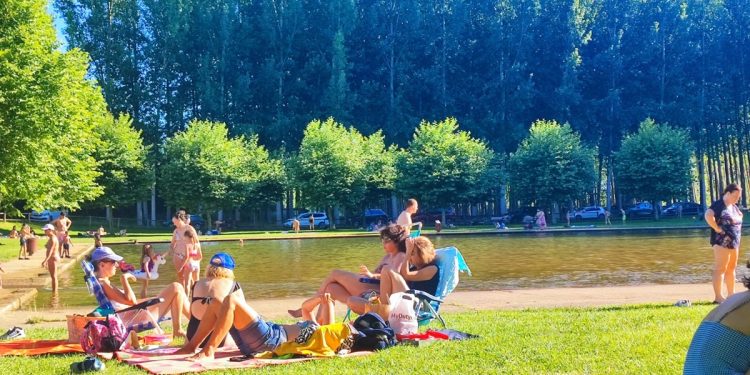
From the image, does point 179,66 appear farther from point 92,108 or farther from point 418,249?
point 418,249

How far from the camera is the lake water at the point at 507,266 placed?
53.5 feet

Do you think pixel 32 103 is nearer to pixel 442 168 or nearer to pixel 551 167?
pixel 442 168

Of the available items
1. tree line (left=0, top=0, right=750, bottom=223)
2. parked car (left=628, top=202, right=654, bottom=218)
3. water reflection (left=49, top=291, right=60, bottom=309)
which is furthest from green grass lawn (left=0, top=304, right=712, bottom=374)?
parked car (left=628, top=202, right=654, bottom=218)

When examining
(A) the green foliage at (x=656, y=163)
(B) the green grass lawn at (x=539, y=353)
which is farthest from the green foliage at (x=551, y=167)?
(B) the green grass lawn at (x=539, y=353)

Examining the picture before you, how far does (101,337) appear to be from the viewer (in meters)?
7.59

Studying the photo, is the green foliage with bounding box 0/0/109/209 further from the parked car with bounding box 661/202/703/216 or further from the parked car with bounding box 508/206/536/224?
the parked car with bounding box 661/202/703/216

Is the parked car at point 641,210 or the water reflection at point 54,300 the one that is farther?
the parked car at point 641,210

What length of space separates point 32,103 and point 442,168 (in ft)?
103

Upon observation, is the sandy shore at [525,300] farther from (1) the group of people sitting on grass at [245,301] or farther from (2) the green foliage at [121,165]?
(2) the green foliage at [121,165]

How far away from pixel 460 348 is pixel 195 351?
2.60m

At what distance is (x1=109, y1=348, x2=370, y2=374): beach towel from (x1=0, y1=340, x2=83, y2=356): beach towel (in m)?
0.73

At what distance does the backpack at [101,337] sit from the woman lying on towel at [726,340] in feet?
19.6

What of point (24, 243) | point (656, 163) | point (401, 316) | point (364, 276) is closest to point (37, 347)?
point (364, 276)

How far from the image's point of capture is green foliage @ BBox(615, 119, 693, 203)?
5472 cm
